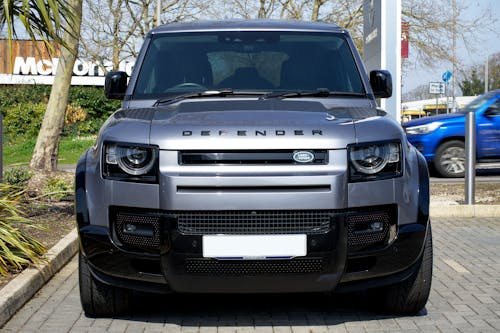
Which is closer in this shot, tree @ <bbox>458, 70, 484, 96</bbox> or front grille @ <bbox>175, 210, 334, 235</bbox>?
front grille @ <bbox>175, 210, 334, 235</bbox>

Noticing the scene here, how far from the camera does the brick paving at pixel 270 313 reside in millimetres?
4969

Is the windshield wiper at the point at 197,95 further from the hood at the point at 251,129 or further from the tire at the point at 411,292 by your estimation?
the tire at the point at 411,292

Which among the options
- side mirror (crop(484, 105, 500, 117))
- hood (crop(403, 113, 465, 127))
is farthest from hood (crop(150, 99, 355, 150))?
side mirror (crop(484, 105, 500, 117))

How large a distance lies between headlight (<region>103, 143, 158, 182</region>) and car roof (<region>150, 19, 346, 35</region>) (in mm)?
1922

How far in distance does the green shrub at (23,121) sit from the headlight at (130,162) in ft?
94.7

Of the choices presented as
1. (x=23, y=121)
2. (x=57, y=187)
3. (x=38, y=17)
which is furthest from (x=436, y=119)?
(x=23, y=121)

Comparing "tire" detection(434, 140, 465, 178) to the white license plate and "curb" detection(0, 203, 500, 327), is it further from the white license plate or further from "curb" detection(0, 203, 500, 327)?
the white license plate

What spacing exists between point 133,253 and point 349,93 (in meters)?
2.06

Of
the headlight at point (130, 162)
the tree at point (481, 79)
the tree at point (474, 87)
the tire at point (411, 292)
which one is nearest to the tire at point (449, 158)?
the tire at point (411, 292)

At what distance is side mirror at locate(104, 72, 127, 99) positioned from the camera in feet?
20.2

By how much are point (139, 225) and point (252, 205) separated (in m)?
0.65

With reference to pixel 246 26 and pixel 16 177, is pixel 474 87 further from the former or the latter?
pixel 246 26

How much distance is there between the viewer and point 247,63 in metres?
6.12

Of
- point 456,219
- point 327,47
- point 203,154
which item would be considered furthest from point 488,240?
point 203,154
